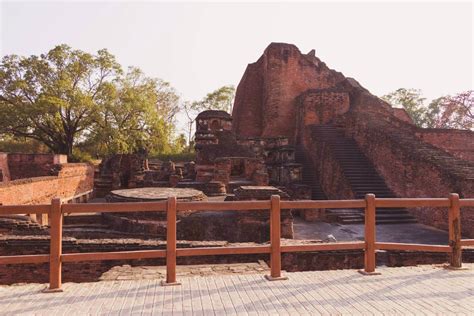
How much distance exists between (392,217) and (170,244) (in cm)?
1018

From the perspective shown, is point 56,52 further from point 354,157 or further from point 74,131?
point 354,157

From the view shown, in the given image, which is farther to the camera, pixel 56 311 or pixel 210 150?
pixel 210 150

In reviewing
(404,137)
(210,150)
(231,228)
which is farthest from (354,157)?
(231,228)

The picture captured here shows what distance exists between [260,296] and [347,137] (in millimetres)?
15964

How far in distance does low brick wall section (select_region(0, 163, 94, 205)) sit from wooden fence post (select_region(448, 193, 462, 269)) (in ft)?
35.2

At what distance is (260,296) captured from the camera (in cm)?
369

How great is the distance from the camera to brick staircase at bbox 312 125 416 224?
11.9m

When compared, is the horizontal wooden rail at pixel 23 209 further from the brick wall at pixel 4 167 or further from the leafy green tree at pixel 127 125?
the leafy green tree at pixel 127 125

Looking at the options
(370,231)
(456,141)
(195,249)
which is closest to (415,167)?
(456,141)

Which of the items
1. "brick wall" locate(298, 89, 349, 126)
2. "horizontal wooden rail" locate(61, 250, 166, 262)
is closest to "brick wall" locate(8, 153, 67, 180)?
"brick wall" locate(298, 89, 349, 126)

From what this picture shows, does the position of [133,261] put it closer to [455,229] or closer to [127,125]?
[455,229]

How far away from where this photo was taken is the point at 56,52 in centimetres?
2183

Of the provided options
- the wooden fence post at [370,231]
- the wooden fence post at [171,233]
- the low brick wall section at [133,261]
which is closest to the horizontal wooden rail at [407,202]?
the wooden fence post at [370,231]

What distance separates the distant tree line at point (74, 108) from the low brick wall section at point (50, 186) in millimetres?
4091
